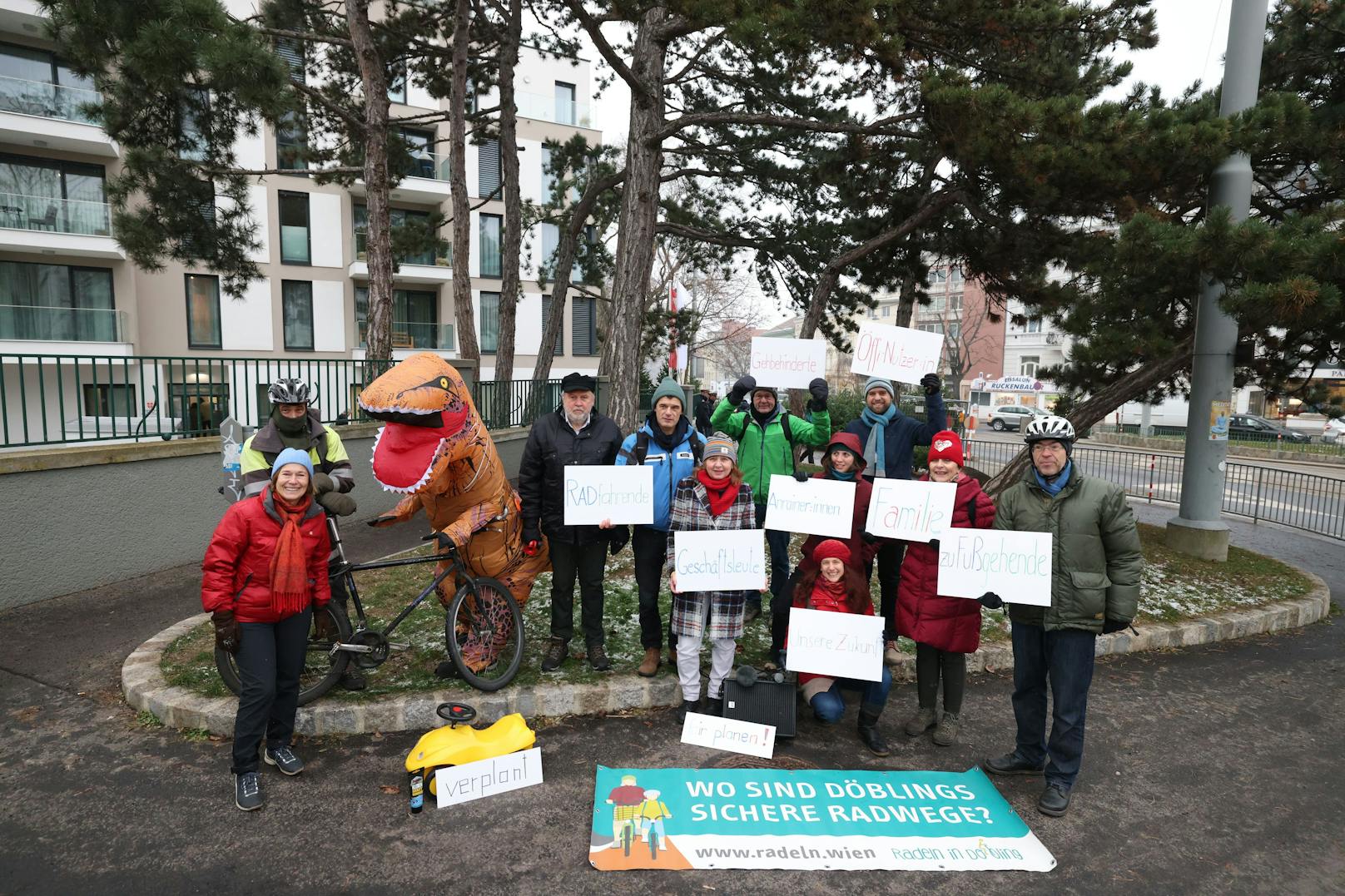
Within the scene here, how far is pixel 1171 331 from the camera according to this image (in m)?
9.27

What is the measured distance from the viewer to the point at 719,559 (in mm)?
4500

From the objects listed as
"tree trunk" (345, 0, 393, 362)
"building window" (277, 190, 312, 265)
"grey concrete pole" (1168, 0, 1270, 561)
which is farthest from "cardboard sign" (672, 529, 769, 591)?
"building window" (277, 190, 312, 265)

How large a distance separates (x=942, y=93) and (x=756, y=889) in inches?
285

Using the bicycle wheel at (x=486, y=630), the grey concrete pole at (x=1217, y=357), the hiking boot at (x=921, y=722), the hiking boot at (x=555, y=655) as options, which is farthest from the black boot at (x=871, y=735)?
the grey concrete pole at (x=1217, y=357)

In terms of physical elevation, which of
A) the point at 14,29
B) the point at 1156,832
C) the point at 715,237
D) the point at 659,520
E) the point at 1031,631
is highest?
the point at 14,29

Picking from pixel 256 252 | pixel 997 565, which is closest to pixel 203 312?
pixel 256 252

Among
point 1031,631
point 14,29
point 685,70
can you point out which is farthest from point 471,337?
point 14,29

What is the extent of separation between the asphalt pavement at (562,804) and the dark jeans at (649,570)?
57cm

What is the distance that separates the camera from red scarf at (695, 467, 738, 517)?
459cm

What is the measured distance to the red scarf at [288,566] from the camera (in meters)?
3.69

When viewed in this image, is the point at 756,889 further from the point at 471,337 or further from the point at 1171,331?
the point at 471,337

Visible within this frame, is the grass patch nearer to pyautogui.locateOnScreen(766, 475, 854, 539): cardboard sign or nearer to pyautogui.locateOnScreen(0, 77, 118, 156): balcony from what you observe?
pyautogui.locateOnScreen(766, 475, 854, 539): cardboard sign

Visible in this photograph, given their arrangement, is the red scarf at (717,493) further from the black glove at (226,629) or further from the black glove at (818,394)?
the black glove at (226,629)

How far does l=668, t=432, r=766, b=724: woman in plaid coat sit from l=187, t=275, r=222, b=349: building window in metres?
25.2
